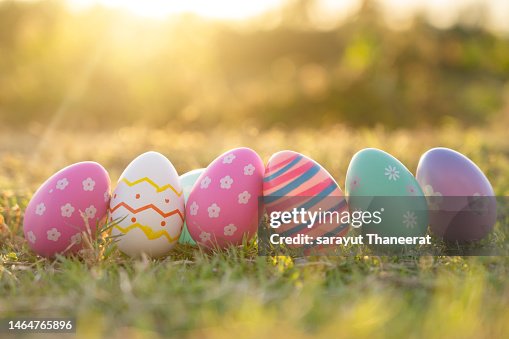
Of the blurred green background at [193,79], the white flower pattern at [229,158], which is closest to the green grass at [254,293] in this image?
the white flower pattern at [229,158]

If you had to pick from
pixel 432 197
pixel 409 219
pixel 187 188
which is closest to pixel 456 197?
pixel 432 197

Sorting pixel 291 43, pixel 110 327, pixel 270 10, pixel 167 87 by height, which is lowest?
pixel 110 327

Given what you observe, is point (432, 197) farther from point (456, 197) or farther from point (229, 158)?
point (229, 158)

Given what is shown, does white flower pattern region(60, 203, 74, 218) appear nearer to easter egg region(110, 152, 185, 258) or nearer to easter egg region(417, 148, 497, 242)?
Result: easter egg region(110, 152, 185, 258)

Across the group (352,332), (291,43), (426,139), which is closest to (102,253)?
(352,332)

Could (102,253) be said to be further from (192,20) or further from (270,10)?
(270,10)

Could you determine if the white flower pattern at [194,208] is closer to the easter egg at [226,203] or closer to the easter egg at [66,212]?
the easter egg at [226,203]

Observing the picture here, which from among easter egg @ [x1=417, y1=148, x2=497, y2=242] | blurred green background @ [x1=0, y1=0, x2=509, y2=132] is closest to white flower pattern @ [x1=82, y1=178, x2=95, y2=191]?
easter egg @ [x1=417, y1=148, x2=497, y2=242]
